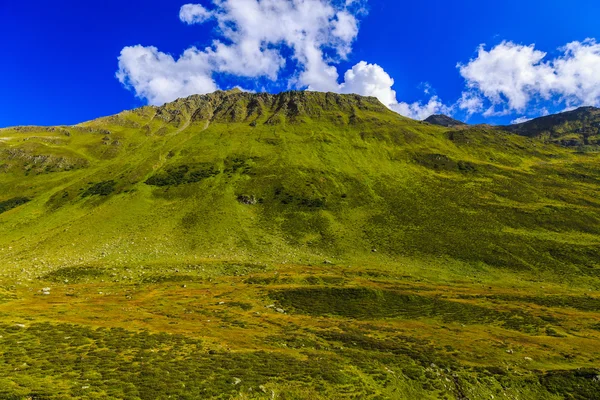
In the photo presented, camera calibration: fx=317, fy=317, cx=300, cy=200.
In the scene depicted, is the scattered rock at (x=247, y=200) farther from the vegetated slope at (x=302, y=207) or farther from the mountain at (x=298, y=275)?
the mountain at (x=298, y=275)

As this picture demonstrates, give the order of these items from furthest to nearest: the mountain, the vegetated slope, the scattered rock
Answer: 1. the scattered rock
2. the vegetated slope
3. the mountain

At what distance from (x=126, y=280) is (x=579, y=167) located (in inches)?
9760

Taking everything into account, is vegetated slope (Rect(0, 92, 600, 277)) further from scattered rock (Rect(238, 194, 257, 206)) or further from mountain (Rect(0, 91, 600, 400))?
mountain (Rect(0, 91, 600, 400))

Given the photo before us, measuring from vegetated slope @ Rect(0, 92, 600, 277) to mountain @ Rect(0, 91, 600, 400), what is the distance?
0.93m

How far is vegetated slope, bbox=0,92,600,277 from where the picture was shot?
99125 mm

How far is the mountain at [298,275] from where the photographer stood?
94.0ft

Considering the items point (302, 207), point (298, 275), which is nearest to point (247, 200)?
point (302, 207)

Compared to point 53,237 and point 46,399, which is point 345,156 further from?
point 46,399

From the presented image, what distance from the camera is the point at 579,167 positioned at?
19512 cm

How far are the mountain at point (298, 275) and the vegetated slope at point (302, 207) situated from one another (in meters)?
0.93

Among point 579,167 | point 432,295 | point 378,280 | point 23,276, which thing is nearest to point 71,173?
point 23,276

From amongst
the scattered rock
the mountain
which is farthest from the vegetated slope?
the mountain

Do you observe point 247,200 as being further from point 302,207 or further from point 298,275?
point 298,275

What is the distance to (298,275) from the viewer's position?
76.2 meters
